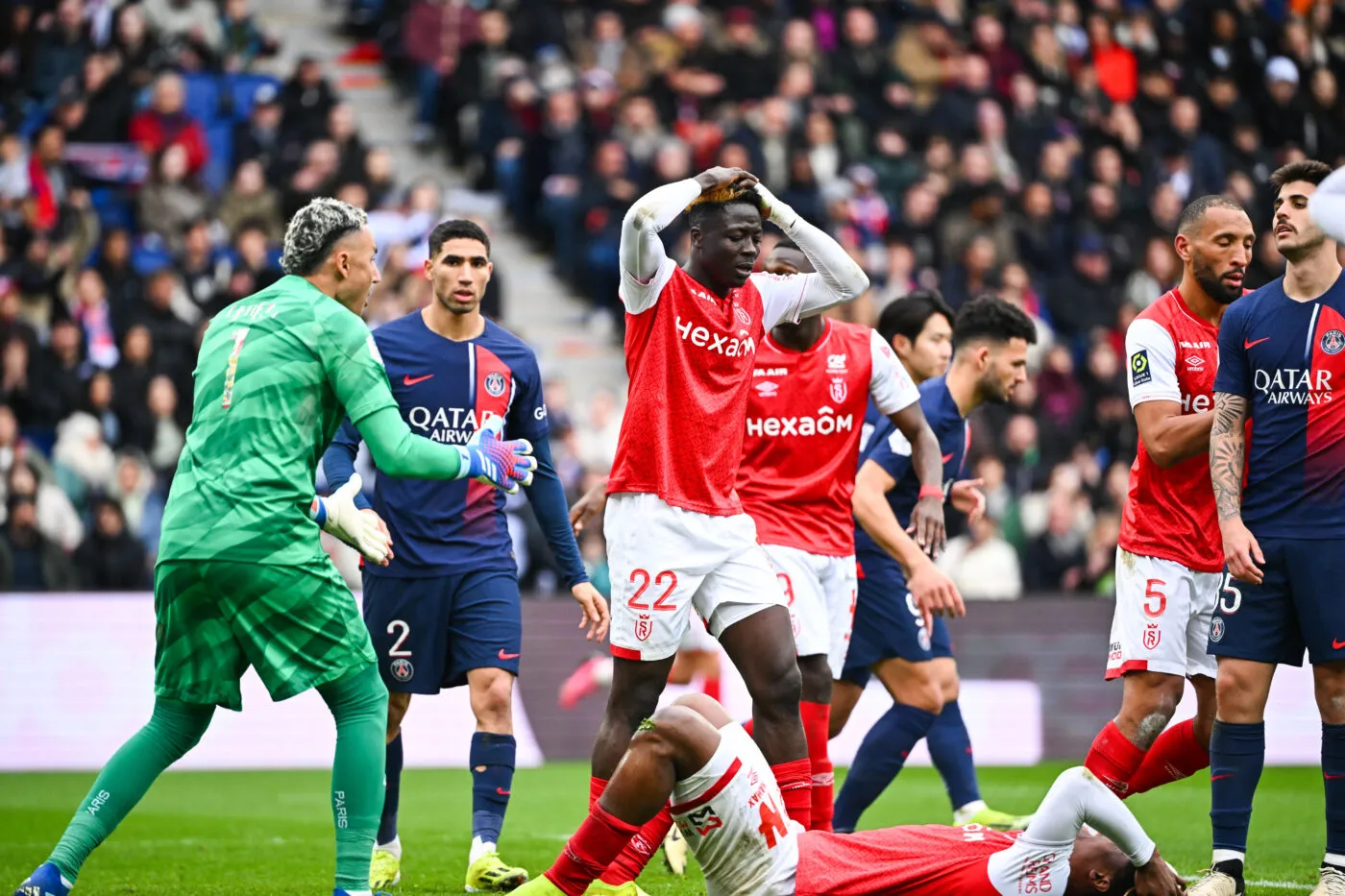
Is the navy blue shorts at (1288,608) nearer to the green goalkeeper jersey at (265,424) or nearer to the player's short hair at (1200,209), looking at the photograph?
the player's short hair at (1200,209)

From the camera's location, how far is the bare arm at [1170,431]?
7328 mm

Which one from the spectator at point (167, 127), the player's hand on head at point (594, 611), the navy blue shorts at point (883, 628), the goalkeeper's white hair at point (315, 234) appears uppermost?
the spectator at point (167, 127)

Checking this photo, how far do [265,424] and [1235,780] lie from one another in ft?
13.7

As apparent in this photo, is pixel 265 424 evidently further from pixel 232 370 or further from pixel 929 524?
pixel 929 524

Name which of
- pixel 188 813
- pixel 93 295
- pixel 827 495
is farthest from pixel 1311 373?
pixel 93 295

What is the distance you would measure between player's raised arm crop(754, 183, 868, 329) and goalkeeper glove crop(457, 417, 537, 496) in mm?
1664

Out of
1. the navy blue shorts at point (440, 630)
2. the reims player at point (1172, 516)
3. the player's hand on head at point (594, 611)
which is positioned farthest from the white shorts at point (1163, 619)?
the navy blue shorts at point (440, 630)

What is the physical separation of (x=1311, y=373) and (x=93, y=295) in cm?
1338

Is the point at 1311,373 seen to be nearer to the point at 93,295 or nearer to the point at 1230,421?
the point at 1230,421

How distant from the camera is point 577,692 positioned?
15.3 metres

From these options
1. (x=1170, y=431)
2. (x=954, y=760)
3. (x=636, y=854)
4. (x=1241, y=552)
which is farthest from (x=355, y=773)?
(x=954, y=760)

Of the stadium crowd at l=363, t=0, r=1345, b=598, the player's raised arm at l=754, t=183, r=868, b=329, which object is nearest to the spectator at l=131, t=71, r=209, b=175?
the stadium crowd at l=363, t=0, r=1345, b=598

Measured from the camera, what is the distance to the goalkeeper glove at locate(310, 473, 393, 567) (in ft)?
20.3

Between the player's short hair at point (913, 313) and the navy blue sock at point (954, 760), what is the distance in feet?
7.14
